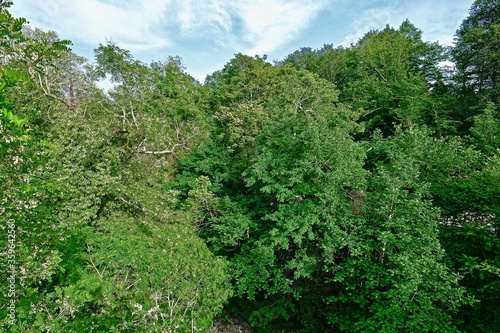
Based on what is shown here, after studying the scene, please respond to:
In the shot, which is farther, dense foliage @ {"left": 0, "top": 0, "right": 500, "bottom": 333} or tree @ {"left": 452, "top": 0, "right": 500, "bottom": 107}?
tree @ {"left": 452, "top": 0, "right": 500, "bottom": 107}

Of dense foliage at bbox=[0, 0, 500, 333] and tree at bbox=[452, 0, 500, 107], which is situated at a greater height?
tree at bbox=[452, 0, 500, 107]

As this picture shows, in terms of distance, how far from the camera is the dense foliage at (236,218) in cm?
522

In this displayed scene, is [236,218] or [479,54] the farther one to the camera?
[479,54]

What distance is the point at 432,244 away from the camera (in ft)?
25.5

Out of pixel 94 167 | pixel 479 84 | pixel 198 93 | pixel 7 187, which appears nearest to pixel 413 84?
Result: pixel 479 84

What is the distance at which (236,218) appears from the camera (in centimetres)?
1155

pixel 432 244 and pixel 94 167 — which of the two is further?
pixel 94 167

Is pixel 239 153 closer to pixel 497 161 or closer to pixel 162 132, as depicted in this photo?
pixel 162 132

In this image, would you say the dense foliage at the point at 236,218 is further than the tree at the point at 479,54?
No

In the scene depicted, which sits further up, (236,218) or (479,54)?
(479,54)

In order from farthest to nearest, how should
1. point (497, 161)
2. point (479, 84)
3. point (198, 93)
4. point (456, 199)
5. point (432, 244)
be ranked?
point (198, 93)
point (479, 84)
point (456, 199)
point (497, 161)
point (432, 244)

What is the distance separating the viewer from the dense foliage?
5223 millimetres

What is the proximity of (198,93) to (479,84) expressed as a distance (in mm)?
18457

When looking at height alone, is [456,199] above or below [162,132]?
below
